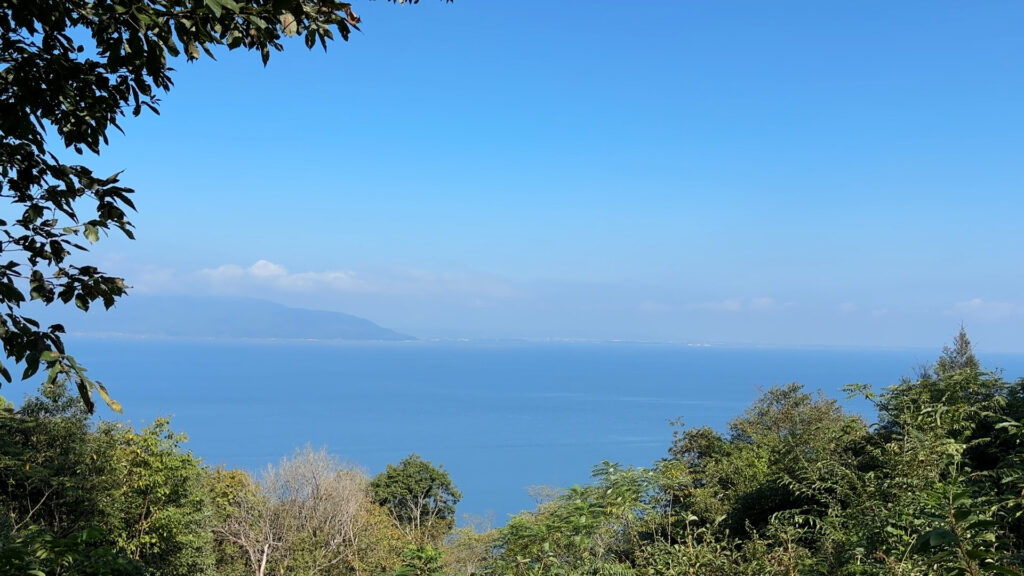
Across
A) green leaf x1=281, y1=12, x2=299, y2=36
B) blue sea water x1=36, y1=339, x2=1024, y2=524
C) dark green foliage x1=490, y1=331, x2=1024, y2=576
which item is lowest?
blue sea water x1=36, y1=339, x2=1024, y2=524

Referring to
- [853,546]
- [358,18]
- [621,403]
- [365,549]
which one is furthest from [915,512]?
[621,403]

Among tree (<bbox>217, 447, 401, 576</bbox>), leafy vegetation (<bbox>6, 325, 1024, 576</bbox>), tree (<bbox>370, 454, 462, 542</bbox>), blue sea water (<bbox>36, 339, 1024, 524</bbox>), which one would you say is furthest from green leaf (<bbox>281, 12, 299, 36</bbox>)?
blue sea water (<bbox>36, 339, 1024, 524</bbox>)

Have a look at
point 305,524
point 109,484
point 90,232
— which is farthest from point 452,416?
point 90,232

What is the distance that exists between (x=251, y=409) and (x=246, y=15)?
139018mm

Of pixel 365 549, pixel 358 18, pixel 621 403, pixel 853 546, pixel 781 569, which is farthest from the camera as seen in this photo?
pixel 621 403

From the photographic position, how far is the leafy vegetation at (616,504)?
2.87m

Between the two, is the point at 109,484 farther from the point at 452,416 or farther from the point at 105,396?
the point at 452,416

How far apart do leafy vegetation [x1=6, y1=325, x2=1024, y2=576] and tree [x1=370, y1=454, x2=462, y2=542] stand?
113mm

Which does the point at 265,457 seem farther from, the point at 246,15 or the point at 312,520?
the point at 246,15

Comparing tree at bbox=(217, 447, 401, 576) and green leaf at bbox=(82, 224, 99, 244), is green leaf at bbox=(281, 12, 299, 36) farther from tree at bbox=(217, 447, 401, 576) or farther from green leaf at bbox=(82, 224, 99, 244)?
tree at bbox=(217, 447, 401, 576)

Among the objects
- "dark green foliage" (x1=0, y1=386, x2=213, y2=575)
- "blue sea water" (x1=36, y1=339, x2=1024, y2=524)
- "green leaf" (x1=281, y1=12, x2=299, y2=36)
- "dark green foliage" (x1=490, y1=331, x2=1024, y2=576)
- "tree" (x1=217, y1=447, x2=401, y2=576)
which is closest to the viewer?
"green leaf" (x1=281, y1=12, x2=299, y2=36)

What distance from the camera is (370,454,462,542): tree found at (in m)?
29.6

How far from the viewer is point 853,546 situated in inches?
117

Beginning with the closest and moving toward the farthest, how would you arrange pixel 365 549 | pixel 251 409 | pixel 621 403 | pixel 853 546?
pixel 853 546 < pixel 365 549 < pixel 251 409 < pixel 621 403
